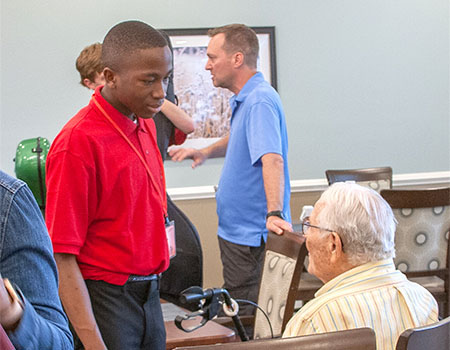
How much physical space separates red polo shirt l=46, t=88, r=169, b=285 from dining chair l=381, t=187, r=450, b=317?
6.03 feet

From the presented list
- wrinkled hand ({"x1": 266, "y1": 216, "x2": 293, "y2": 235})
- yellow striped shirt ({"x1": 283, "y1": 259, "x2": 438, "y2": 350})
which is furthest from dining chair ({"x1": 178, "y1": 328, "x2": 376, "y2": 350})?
wrinkled hand ({"x1": 266, "y1": 216, "x2": 293, "y2": 235})

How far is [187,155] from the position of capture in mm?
2924

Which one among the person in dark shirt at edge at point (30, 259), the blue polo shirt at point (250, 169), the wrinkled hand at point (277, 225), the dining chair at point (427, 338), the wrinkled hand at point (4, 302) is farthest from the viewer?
the blue polo shirt at point (250, 169)

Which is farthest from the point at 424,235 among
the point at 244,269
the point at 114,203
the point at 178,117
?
the point at 114,203

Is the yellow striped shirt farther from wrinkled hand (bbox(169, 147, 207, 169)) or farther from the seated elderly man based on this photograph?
wrinkled hand (bbox(169, 147, 207, 169))

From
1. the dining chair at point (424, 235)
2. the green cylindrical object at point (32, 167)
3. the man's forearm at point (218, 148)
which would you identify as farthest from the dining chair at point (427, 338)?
the man's forearm at point (218, 148)

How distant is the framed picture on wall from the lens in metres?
5.72

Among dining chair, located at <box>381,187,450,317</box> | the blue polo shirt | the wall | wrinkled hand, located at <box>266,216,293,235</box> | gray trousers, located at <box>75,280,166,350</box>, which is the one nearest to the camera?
gray trousers, located at <box>75,280,166,350</box>

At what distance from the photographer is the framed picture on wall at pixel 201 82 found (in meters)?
5.72

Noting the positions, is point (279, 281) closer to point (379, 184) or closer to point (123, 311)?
point (123, 311)

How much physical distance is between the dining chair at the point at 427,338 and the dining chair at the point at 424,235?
2062 millimetres

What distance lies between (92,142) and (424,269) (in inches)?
93.4

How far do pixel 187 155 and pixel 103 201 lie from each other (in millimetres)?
1218

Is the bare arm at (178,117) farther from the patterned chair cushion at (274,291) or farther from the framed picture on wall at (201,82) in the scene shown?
the framed picture on wall at (201,82)
